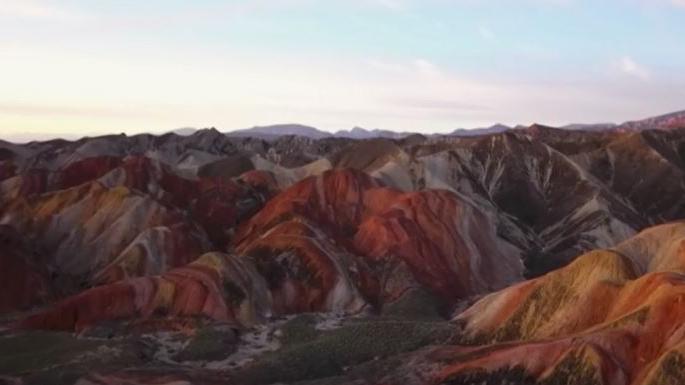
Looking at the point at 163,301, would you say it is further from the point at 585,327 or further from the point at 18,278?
the point at 585,327

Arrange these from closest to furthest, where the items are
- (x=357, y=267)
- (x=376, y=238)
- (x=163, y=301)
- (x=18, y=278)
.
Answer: (x=163, y=301) → (x=18, y=278) → (x=357, y=267) → (x=376, y=238)

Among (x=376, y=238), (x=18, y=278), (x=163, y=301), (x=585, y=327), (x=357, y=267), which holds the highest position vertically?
(x=376, y=238)

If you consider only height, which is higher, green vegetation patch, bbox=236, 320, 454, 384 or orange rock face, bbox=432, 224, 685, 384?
orange rock face, bbox=432, 224, 685, 384

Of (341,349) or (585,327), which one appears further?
(341,349)

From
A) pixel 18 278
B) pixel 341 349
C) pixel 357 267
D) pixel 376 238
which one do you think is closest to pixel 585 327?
pixel 341 349

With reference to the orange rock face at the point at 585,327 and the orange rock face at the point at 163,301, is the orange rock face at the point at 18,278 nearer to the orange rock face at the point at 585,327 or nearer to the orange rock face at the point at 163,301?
the orange rock face at the point at 163,301

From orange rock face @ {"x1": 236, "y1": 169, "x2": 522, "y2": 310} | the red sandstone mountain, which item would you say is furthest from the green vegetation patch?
orange rock face @ {"x1": 236, "y1": 169, "x2": 522, "y2": 310}

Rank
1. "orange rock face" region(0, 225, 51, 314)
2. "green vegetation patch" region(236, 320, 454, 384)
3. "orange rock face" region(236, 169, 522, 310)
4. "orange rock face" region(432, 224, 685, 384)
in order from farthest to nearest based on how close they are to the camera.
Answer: "orange rock face" region(236, 169, 522, 310) → "orange rock face" region(0, 225, 51, 314) → "green vegetation patch" region(236, 320, 454, 384) → "orange rock face" region(432, 224, 685, 384)

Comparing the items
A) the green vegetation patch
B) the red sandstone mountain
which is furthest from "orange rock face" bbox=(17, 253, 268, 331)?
the green vegetation patch

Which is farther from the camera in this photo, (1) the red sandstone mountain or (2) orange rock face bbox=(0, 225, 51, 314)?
(2) orange rock face bbox=(0, 225, 51, 314)

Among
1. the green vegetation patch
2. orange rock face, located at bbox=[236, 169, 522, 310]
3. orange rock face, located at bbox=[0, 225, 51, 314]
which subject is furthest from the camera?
orange rock face, located at bbox=[236, 169, 522, 310]

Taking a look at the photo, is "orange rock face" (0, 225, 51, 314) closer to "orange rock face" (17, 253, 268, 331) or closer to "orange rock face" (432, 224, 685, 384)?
"orange rock face" (17, 253, 268, 331)
